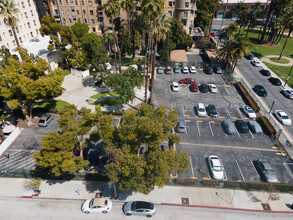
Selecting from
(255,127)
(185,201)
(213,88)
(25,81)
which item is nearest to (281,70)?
(213,88)

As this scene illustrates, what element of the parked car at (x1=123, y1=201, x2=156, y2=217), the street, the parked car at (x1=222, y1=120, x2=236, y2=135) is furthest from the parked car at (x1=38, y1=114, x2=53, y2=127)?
the parked car at (x1=222, y1=120, x2=236, y2=135)

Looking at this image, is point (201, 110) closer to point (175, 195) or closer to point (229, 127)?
point (229, 127)

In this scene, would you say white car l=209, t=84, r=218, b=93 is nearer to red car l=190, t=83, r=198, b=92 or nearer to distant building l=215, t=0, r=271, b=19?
red car l=190, t=83, r=198, b=92

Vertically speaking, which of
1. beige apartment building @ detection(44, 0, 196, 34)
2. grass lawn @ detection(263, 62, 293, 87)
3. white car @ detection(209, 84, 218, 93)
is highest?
beige apartment building @ detection(44, 0, 196, 34)

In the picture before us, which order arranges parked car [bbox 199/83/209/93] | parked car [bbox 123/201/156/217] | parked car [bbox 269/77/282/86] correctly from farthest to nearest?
parked car [bbox 269/77/282/86], parked car [bbox 199/83/209/93], parked car [bbox 123/201/156/217]

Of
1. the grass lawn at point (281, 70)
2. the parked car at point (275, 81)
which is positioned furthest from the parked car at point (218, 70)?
the grass lawn at point (281, 70)

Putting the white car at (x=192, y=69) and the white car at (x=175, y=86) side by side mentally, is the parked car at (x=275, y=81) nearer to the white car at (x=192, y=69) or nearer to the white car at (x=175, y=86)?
the white car at (x=192, y=69)
